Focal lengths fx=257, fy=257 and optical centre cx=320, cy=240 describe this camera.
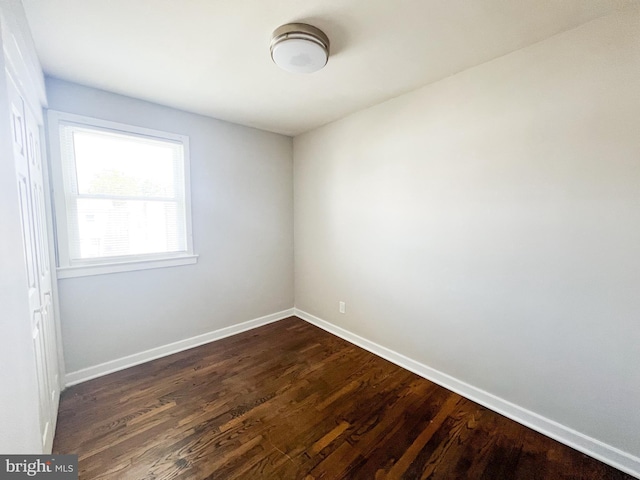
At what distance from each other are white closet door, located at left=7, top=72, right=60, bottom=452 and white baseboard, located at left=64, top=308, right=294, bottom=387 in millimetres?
282

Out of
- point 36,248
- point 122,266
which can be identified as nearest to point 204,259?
point 122,266

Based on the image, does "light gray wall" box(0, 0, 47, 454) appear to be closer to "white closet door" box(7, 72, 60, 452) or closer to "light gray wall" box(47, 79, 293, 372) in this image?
"white closet door" box(7, 72, 60, 452)

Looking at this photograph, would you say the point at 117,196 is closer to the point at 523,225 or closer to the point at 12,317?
the point at 12,317

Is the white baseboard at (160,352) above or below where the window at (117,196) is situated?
below

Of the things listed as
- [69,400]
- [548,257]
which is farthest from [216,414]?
[548,257]

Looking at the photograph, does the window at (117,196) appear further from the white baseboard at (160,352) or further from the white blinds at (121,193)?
the white baseboard at (160,352)

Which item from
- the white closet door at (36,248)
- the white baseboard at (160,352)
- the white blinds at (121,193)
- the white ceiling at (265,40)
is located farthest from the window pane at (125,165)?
the white baseboard at (160,352)

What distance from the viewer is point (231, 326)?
3.12 meters

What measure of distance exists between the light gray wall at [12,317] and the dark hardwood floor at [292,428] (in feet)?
2.17

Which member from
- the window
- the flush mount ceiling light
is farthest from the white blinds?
the flush mount ceiling light

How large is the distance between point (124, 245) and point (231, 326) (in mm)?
1445

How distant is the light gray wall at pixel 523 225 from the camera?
1.44 m

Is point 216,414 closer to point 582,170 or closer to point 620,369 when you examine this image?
point 620,369

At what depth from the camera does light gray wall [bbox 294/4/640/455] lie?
4.72ft
